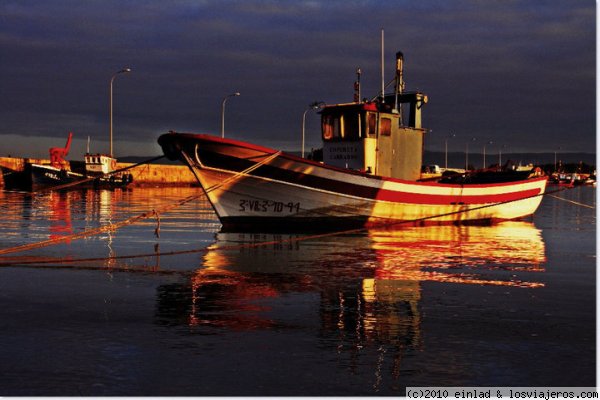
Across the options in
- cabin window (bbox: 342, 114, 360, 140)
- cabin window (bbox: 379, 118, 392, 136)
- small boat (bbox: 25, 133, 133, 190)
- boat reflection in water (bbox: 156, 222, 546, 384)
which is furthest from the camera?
small boat (bbox: 25, 133, 133, 190)

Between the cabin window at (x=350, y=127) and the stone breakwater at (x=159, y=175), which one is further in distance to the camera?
the stone breakwater at (x=159, y=175)

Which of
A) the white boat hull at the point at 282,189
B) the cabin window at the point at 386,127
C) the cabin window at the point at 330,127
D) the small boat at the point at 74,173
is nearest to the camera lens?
the white boat hull at the point at 282,189

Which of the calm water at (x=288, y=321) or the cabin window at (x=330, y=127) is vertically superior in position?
the cabin window at (x=330, y=127)

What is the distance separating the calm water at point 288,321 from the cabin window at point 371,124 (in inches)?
358

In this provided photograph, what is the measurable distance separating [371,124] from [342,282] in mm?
14208

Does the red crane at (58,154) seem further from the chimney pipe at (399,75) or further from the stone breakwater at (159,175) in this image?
the chimney pipe at (399,75)

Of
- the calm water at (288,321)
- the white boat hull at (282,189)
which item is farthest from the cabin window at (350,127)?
the calm water at (288,321)

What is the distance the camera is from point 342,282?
1170 cm

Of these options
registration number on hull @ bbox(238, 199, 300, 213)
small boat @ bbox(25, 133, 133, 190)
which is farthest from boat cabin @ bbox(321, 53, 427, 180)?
small boat @ bbox(25, 133, 133, 190)

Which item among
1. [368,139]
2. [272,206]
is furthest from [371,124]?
[272,206]

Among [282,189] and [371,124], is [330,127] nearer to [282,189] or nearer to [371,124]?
[371,124]

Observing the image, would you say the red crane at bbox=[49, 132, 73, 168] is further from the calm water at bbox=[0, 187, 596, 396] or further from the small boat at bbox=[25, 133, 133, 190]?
the calm water at bbox=[0, 187, 596, 396]

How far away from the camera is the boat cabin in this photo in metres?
25.2

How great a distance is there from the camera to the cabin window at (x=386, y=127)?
→ 2560cm
